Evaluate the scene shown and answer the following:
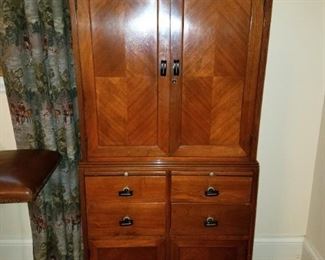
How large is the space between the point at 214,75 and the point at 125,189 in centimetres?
69

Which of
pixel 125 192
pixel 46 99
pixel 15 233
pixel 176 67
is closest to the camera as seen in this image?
pixel 176 67

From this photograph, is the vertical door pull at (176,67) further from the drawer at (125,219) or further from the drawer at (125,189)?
the drawer at (125,219)

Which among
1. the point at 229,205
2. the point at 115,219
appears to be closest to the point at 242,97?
the point at 229,205

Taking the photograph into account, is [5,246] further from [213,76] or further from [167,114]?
[213,76]

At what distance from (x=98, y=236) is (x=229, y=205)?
0.68 meters

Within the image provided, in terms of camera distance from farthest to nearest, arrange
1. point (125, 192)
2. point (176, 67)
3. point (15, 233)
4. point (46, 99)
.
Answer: point (15, 233) → point (46, 99) → point (125, 192) → point (176, 67)

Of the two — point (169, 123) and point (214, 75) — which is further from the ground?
point (214, 75)

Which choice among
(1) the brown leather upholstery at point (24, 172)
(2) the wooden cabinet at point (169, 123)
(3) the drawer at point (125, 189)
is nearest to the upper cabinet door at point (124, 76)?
(2) the wooden cabinet at point (169, 123)

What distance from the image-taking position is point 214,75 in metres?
1.36

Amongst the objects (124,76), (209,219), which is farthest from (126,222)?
(124,76)

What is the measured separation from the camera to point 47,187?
5.74 ft

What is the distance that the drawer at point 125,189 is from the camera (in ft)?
4.77

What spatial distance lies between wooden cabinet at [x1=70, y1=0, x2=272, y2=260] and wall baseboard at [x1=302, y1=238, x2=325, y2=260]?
2.12ft

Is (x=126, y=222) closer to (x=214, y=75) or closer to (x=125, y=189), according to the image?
(x=125, y=189)
